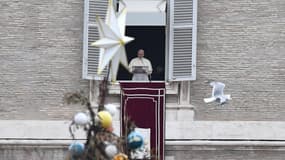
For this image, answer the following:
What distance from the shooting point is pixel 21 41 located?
1794 cm

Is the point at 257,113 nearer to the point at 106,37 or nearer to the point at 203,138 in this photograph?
the point at 203,138

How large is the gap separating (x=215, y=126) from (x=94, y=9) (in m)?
A: 2.77

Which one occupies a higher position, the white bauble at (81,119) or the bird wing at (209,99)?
the white bauble at (81,119)

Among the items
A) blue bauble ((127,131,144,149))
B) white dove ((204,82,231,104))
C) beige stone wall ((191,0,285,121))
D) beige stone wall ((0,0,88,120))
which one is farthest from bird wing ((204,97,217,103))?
blue bauble ((127,131,144,149))

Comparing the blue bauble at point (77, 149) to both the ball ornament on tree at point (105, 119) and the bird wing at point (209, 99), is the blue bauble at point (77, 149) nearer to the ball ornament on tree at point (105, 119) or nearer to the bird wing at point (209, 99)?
the ball ornament on tree at point (105, 119)

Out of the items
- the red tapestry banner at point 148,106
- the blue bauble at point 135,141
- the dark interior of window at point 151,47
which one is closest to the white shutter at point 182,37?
the dark interior of window at point 151,47

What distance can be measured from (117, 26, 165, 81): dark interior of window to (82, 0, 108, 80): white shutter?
1.89ft

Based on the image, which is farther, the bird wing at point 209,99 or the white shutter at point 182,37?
the white shutter at point 182,37

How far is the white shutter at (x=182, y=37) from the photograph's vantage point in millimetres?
17688

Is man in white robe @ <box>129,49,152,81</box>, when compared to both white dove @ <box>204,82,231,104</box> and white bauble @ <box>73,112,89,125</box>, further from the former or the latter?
white bauble @ <box>73,112,89,125</box>

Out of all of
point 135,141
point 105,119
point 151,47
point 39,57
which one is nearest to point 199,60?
point 151,47

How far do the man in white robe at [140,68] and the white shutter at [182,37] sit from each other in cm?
38

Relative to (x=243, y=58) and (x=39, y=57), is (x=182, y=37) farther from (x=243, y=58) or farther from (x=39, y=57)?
(x=39, y=57)

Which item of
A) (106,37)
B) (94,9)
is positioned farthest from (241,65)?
(106,37)
